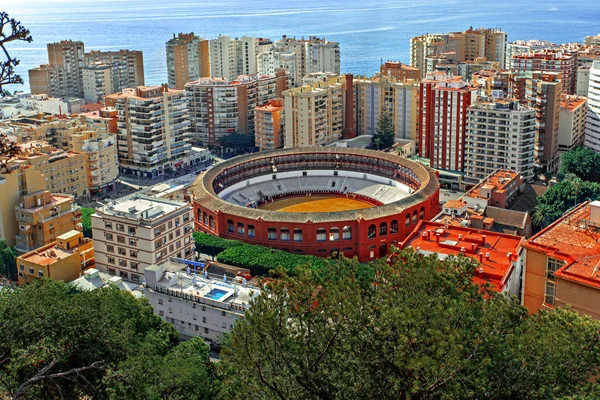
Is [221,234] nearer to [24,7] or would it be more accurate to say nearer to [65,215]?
[65,215]

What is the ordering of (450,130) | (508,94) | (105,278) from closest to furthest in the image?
(105,278), (450,130), (508,94)

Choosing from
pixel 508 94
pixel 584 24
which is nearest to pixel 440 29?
pixel 584 24

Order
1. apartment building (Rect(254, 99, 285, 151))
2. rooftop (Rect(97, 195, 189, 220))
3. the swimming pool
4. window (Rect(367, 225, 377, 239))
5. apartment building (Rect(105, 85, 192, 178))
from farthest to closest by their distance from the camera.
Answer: apartment building (Rect(254, 99, 285, 151)) < apartment building (Rect(105, 85, 192, 178)) < window (Rect(367, 225, 377, 239)) < rooftop (Rect(97, 195, 189, 220)) < the swimming pool

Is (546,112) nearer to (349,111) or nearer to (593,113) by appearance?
(593,113)

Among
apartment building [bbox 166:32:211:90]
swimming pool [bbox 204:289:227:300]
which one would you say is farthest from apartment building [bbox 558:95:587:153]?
apartment building [bbox 166:32:211:90]

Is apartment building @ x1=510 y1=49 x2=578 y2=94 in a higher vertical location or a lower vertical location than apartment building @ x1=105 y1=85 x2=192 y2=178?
higher

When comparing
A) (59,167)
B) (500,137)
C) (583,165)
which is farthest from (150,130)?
(583,165)

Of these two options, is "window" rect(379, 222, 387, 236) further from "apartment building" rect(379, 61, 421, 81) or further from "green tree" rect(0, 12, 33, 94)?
"apartment building" rect(379, 61, 421, 81)
